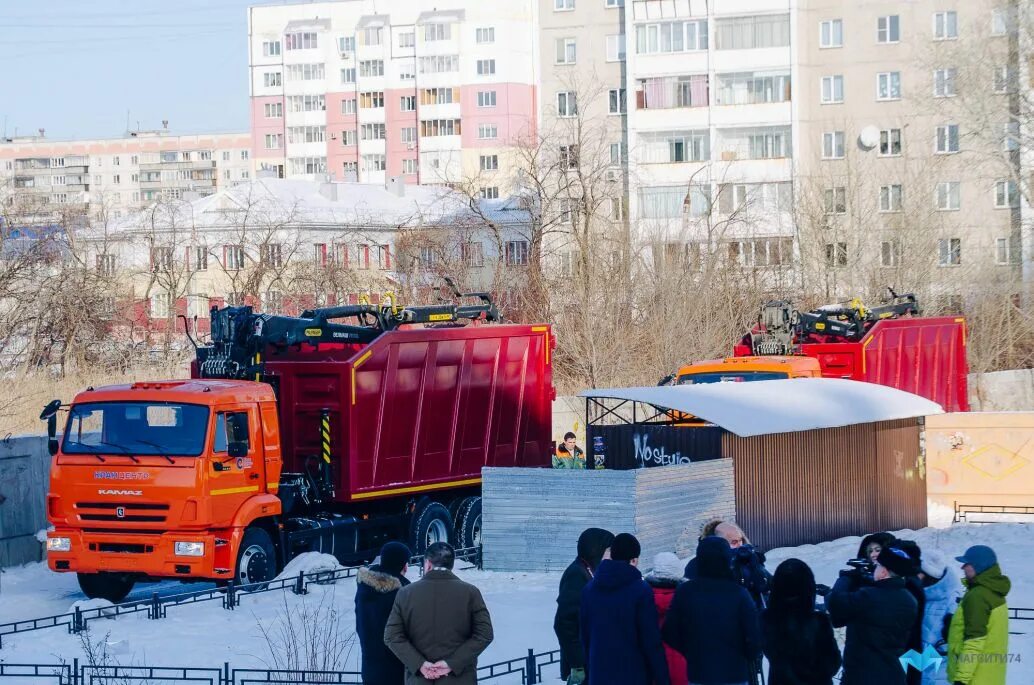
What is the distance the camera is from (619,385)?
35.4 m

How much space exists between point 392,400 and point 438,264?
2288 centimetres

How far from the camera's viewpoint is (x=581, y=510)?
1681 centimetres

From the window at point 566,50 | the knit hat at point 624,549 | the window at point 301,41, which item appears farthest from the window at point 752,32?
the knit hat at point 624,549

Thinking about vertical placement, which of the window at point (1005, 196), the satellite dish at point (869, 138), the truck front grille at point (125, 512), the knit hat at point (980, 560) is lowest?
the truck front grille at point (125, 512)

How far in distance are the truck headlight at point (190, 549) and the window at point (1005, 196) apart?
5136cm

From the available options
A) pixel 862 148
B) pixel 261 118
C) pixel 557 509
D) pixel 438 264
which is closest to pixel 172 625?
pixel 557 509

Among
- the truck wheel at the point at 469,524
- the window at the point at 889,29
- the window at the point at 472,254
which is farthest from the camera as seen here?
the window at the point at 889,29

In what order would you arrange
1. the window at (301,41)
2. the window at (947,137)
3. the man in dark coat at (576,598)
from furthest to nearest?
the window at (301,41) < the window at (947,137) < the man in dark coat at (576,598)

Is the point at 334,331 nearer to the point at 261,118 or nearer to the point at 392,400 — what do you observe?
the point at 392,400

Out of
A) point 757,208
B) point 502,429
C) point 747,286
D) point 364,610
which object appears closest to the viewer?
point 364,610

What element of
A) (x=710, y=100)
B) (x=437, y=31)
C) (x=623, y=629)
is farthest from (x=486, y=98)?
(x=623, y=629)

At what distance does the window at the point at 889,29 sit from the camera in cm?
6400

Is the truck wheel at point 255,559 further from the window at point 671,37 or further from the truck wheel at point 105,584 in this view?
the window at point 671,37

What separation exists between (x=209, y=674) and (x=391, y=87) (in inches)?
3754
